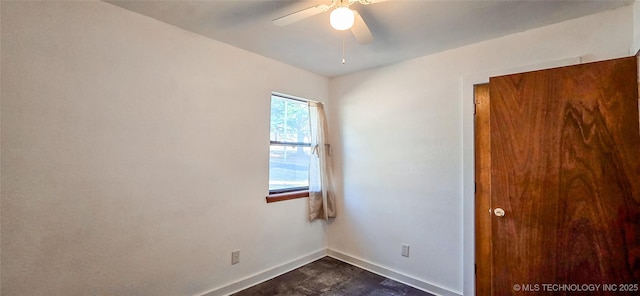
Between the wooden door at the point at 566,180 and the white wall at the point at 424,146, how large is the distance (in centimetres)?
39

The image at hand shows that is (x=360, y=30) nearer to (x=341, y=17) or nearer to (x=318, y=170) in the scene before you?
(x=341, y=17)

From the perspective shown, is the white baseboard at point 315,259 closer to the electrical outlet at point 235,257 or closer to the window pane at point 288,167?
the electrical outlet at point 235,257

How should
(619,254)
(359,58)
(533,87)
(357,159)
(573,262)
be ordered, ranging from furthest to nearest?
(357,159)
(359,58)
(533,87)
(573,262)
(619,254)

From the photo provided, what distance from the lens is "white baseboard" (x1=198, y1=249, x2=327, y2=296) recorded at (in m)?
2.34

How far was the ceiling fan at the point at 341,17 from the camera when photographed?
137 cm

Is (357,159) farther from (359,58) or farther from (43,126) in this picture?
(43,126)

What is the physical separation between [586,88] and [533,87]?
251mm

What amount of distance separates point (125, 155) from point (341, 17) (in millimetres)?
1686

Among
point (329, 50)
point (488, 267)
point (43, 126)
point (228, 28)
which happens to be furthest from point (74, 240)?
point (488, 267)

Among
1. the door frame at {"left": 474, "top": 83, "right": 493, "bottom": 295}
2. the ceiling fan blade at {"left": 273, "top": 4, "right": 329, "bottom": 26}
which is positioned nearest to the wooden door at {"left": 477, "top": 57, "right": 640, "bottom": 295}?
the door frame at {"left": 474, "top": 83, "right": 493, "bottom": 295}

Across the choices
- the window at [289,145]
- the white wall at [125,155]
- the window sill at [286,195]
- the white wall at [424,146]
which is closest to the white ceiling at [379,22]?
the white wall at [424,146]

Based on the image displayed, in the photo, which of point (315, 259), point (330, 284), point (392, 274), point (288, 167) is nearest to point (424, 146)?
point (392, 274)

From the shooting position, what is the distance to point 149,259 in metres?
1.94

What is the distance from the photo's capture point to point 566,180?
1.62 metres
